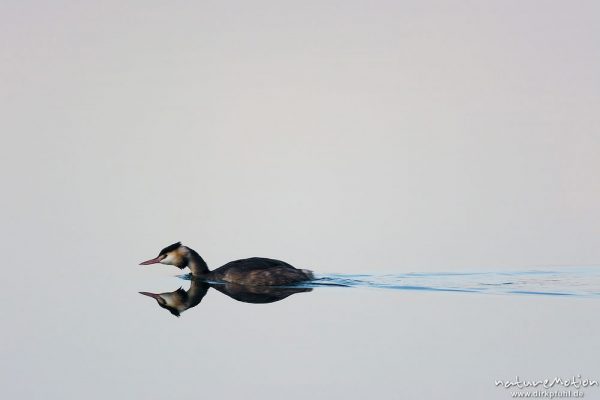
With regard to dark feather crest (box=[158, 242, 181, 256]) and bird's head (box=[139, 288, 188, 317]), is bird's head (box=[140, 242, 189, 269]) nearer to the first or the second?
dark feather crest (box=[158, 242, 181, 256])

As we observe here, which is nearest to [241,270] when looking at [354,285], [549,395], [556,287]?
[354,285]

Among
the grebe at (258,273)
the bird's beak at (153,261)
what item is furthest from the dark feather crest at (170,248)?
the grebe at (258,273)

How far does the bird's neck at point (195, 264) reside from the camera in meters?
13.6

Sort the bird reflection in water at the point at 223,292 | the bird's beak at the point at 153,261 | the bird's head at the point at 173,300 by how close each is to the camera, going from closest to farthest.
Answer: the bird's head at the point at 173,300
the bird reflection in water at the point at 223,292
the bird's beak at the point at 153,261

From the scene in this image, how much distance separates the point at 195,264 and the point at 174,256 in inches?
11.1

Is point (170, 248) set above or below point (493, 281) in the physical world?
above

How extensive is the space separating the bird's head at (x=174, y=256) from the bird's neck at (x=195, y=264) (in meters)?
0.05

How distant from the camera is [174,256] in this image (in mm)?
13664

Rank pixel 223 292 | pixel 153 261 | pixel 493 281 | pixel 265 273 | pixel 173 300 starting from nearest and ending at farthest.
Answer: pixel 173 300
pixel 493 281
pixel 223 292
pixel 265 273
pixel 153 261

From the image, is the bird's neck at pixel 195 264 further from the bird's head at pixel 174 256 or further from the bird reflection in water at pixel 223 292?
the bird reflection in water at pixel 223 292

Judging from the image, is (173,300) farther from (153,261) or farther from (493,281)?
(493,281)

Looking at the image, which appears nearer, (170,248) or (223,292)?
(223,292)

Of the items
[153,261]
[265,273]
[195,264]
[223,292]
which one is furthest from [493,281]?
[153,261]

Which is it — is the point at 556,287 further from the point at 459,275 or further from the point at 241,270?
the point at 241,270
